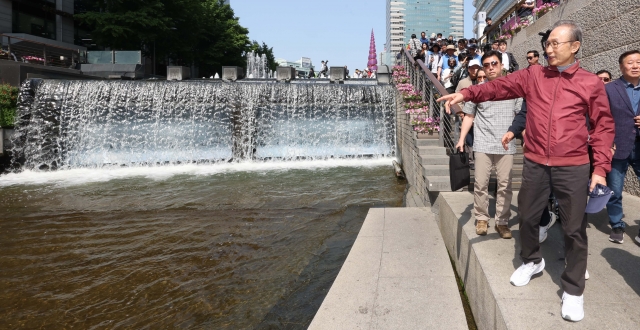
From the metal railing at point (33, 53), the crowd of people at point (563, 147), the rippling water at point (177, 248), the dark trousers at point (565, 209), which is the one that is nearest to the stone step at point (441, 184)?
the rippling water at point (177, 248)

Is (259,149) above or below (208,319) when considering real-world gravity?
above

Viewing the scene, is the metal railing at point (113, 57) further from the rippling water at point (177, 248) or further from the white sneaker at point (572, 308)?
the white sneaker at point (572, 308)

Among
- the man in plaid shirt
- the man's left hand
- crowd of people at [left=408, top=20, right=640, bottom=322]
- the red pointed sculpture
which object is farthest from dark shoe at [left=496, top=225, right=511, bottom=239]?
the red pointed sculpture

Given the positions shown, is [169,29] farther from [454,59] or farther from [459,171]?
[459,171]

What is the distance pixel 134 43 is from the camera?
32188 millimetres

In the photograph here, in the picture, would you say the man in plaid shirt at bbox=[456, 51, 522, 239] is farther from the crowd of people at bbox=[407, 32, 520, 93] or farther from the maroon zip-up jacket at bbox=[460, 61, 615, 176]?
the crowd of people at bbox=[407, 32, 520, 93]

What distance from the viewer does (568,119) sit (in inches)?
109

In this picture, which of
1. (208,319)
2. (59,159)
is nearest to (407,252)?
(208,319)

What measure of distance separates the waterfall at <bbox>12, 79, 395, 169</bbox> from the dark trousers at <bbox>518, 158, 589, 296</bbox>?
12621mm

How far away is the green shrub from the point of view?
13953 mm

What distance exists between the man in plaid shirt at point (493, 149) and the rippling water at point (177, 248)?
1.77 meters

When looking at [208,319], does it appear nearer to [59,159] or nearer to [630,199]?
[630,199]

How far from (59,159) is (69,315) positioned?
40.9ft

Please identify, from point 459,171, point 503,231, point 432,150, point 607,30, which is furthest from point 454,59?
point 503,231
